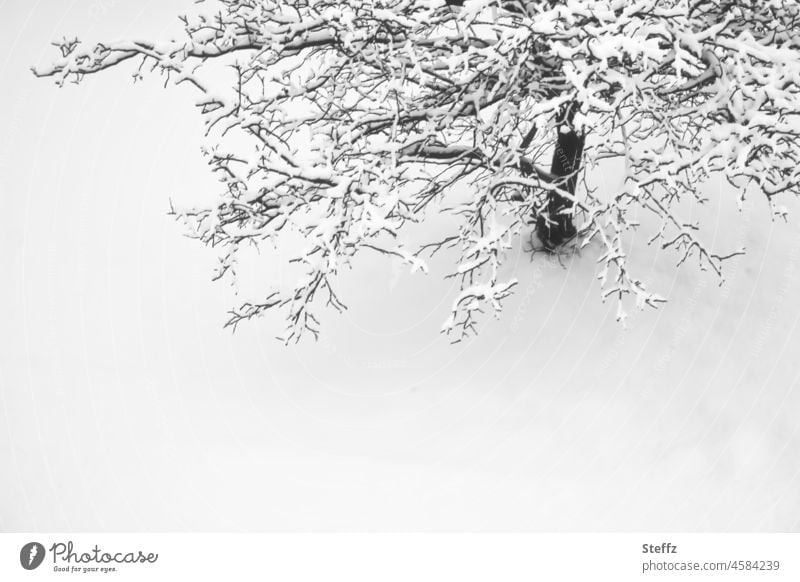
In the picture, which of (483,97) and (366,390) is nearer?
(483,97)

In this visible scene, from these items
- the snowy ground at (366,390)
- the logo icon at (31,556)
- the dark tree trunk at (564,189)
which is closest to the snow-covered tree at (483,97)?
the dark tree trunk at (564,189)

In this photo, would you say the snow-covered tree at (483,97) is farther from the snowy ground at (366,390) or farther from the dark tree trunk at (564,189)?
the snowy ground at (366,390)

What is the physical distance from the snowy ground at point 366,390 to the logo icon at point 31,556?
Answer: 320mm

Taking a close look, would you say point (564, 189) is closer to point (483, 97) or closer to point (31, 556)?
point (483, 97)

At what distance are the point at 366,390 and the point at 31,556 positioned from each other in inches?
93.6

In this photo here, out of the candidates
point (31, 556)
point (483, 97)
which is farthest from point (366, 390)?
point (31, 556)

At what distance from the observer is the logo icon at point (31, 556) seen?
12.6ft

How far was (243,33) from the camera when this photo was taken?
477cm

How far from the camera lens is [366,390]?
5.38 metres

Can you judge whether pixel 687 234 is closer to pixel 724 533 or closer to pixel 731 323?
pixel 731 323

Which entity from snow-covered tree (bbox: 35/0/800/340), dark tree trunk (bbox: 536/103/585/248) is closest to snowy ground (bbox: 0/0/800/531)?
dark tree trunk (bbox: 536/103/585/248)

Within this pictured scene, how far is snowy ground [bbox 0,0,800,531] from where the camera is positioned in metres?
4.53

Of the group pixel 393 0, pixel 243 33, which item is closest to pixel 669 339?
pixel 393 0

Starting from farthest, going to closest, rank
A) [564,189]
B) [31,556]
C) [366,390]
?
[564,189] → [366,390] → [31,556]
